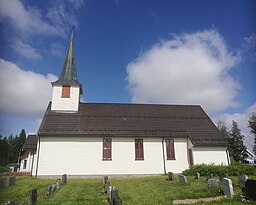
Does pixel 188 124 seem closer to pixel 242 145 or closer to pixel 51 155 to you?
pixel 51 155

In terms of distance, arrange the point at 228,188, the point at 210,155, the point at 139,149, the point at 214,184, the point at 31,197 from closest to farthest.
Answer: the point at 31,197 → the point at 228,188 → the point at 214,184 → the point at 139,149 → the point at 210,155

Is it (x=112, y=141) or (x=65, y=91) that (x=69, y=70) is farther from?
(x=112, y=141)

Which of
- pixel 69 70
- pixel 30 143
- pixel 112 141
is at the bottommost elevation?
pixel 112 141

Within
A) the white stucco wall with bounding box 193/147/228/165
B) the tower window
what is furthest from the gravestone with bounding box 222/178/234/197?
the tower window

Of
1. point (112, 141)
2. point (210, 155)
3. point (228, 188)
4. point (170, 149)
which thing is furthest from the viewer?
point (170, 149)

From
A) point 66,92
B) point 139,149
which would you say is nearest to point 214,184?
point 139,149

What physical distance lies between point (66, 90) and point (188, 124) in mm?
14965

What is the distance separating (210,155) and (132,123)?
352 inches

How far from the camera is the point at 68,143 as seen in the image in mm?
20719

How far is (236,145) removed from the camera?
1686 inches

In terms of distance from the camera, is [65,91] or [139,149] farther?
[65,91]

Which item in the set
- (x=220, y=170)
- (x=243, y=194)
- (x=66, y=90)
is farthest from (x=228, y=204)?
(x=66, y=90)

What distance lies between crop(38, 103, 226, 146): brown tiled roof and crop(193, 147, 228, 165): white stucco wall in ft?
1.95

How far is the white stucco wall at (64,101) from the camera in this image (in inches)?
954
